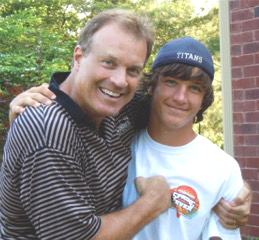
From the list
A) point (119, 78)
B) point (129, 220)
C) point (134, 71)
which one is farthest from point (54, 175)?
point (134, 71)

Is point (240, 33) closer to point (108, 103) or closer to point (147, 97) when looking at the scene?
point (147, 97)

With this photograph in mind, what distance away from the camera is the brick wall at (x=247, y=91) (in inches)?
186

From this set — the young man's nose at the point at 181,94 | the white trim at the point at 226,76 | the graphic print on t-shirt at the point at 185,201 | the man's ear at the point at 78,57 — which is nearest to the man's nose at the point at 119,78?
the man's ear at the point at 78,57

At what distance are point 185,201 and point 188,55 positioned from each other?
0.81 metres

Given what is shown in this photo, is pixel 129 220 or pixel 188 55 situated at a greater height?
pixel 188 55

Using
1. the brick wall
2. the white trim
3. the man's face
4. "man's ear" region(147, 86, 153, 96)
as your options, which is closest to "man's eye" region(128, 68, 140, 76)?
the man's face

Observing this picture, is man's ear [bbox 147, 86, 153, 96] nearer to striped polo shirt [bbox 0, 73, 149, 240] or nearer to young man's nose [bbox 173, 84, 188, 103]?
young man's nose [bbox 173, 84, 188, 103]

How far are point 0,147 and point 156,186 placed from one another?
596cm

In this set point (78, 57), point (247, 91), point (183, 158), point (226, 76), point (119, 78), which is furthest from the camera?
point (226, 76)

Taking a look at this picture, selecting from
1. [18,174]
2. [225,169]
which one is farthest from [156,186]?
[18,174]

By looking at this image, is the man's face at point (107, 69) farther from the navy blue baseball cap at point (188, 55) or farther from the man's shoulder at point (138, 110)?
the man's shoulder at point (138, 110)

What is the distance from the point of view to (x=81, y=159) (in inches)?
82.4

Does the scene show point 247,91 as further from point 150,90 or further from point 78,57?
point 78,57

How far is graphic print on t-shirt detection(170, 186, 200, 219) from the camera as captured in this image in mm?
2450
